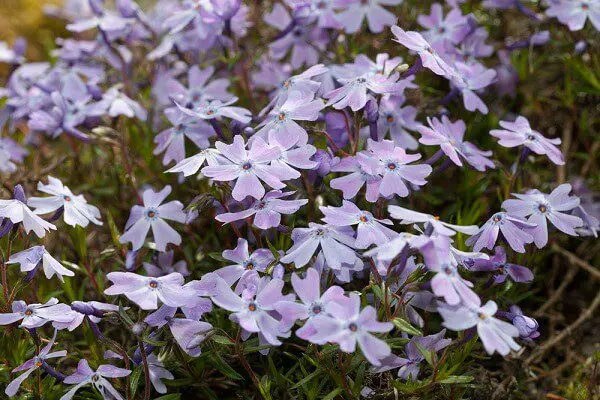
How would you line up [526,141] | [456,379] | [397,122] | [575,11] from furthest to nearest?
1. [575,11]
2. [397,122]
3. [526,141]
4. [456,379]

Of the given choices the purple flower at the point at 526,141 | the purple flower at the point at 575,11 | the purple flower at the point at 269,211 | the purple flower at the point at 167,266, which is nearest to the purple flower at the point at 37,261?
the purple flower at the point at 167,266

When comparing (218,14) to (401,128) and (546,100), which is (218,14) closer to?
(401,128)

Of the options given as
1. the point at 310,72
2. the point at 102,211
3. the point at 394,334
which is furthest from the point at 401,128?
the point at 102,211

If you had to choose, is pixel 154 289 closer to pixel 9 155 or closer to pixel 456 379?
pixel 456 379

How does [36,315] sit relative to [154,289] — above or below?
below

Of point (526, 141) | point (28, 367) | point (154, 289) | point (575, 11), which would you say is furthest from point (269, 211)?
point (575, 11)

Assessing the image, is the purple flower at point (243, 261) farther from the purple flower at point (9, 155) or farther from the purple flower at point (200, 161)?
the purple flower at point (9, 155)

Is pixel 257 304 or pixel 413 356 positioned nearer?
pixel 257 304
